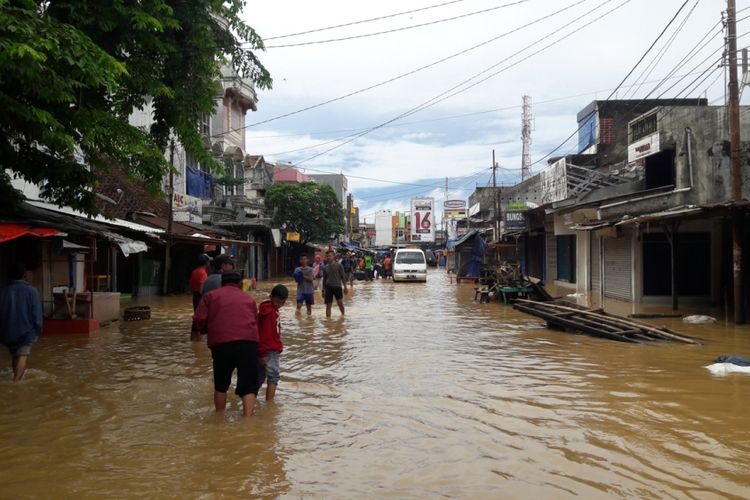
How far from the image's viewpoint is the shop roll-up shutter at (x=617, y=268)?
19.5 meters

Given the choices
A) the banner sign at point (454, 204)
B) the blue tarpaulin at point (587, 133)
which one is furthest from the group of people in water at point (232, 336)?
the banner sign at point (454, 204)

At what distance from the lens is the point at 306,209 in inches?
1580

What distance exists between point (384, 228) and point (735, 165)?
86873mm

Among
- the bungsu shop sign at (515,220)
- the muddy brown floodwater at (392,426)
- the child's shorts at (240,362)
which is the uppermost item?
the bungsu shop sign at (515,220)

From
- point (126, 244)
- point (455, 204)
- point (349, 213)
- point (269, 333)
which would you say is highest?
point (455, 204)

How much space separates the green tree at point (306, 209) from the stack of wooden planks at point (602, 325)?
90.0 ft

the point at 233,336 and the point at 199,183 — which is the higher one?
the point at 199,183

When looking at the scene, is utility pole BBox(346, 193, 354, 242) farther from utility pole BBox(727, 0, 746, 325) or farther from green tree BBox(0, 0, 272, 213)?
green tree BBox(0, 0, 272, 213)

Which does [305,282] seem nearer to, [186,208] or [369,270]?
[186,208]

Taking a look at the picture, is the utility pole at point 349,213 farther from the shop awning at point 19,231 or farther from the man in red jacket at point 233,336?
the man in red jacket at point 233,336

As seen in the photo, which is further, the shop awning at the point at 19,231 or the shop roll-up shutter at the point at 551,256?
the shop roll-up shutter at the point at 551,256

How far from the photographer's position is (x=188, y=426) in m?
5.91

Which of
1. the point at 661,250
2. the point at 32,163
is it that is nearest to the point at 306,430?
the point at 32,163

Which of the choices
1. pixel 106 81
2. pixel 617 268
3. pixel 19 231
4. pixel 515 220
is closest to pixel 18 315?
pixel 19 231
